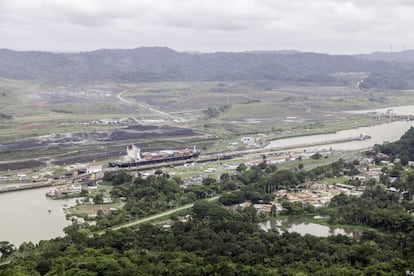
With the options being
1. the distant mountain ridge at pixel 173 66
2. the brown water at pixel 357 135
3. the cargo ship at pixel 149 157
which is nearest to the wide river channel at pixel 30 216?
the cargo ship at pixel 149 157

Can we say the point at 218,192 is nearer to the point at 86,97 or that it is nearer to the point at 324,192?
the point at 324,192

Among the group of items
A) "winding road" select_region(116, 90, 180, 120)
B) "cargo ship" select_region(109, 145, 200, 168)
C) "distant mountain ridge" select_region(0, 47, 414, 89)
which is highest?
"distant mountain ridge" select_region(0, 47, 414, 89)

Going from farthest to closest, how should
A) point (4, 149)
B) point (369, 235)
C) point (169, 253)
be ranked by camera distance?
point (4, 149)
point (369, 235)
point (169, 253)

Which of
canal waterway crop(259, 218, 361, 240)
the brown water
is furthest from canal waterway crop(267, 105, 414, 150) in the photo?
canal waterway crop(259, 218, 361, 240)

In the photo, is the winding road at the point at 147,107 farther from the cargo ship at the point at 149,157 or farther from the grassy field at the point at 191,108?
the cargo ship at the point at 149,157

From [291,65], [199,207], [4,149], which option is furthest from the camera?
[291,65]

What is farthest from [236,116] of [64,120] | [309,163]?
[309,163]

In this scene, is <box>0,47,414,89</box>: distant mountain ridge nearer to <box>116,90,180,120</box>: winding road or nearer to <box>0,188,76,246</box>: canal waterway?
<box>116,90,180,120</box>: winding road
